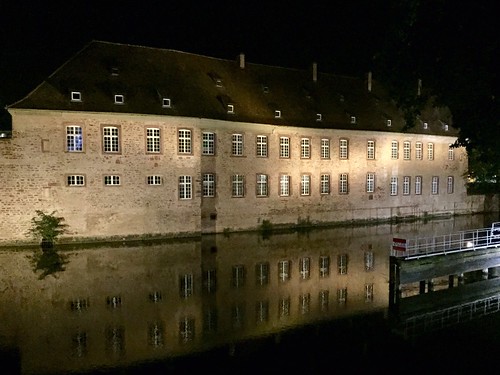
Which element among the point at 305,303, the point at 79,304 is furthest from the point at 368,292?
the point at 79,304

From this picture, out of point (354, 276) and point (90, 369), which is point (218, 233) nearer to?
point (354, 276)

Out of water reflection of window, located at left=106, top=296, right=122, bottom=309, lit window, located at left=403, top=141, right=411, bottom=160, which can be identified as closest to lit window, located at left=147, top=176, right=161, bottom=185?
water reflection of window, located at left=106, top=296, right=122, bottom=309

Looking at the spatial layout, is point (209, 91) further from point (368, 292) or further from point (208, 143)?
point (368, 292)

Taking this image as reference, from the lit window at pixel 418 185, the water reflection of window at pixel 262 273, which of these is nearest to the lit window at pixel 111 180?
the water reflection of window at pixel 262 273

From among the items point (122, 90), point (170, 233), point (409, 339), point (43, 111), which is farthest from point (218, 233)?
point (409, 339)

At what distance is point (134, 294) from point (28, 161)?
37.8 ft

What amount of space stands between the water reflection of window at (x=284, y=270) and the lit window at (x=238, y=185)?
913cm

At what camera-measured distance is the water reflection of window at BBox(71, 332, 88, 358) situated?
10547 millimetres

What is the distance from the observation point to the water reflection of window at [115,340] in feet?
35.1

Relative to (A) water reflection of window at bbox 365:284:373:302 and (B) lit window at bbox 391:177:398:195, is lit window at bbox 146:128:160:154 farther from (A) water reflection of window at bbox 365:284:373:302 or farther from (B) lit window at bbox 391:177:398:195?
(B) lit window at bbox 391:177:398:195

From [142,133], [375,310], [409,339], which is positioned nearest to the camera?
[409,339]

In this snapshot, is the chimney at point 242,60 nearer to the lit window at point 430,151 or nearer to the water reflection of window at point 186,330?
the lit window at point 430,151

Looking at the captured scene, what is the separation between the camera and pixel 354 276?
17.7 m

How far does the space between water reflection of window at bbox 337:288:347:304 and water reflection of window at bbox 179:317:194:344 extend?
15.6ft
